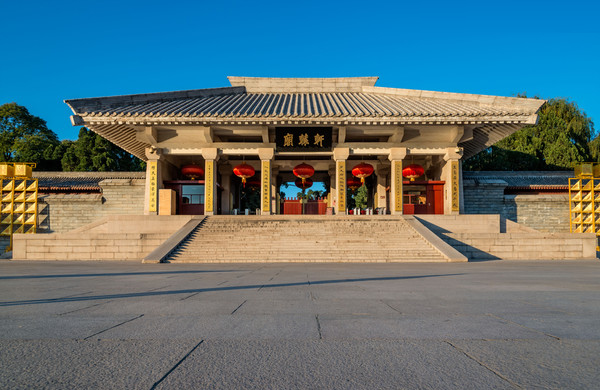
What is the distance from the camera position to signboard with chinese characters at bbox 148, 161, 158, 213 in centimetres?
1509

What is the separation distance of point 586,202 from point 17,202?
24.1 m

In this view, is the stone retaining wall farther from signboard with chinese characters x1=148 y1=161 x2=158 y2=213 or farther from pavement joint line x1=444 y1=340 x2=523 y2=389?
signboard with chinese characters x1=148 y1=161 x2=158 y2=213

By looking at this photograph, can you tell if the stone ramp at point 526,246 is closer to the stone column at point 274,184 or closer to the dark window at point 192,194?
the stone column at point 274,184

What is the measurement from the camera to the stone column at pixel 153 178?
15.1 metres

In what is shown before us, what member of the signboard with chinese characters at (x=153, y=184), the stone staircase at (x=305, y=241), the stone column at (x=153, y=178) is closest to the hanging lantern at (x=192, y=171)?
the stone column at (x=153, y=178)

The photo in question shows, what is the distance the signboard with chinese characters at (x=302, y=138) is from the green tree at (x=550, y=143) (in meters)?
15.4

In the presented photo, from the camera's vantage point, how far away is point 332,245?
11281 mm

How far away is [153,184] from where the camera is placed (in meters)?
15.3

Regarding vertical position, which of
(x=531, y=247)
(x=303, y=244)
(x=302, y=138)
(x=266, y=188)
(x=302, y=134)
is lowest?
(x=531, y=247)

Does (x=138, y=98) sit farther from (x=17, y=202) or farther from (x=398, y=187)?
(x=398, y=187)

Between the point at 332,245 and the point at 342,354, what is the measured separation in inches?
368

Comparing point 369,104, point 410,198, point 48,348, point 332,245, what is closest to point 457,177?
point 410,198

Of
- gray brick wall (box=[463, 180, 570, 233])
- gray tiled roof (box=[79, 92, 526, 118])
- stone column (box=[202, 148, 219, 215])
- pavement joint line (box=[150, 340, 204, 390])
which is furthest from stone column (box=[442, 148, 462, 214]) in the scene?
pavement joint line (box=[150, 340, 204, 390])

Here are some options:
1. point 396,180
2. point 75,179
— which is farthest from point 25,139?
point 396,180
